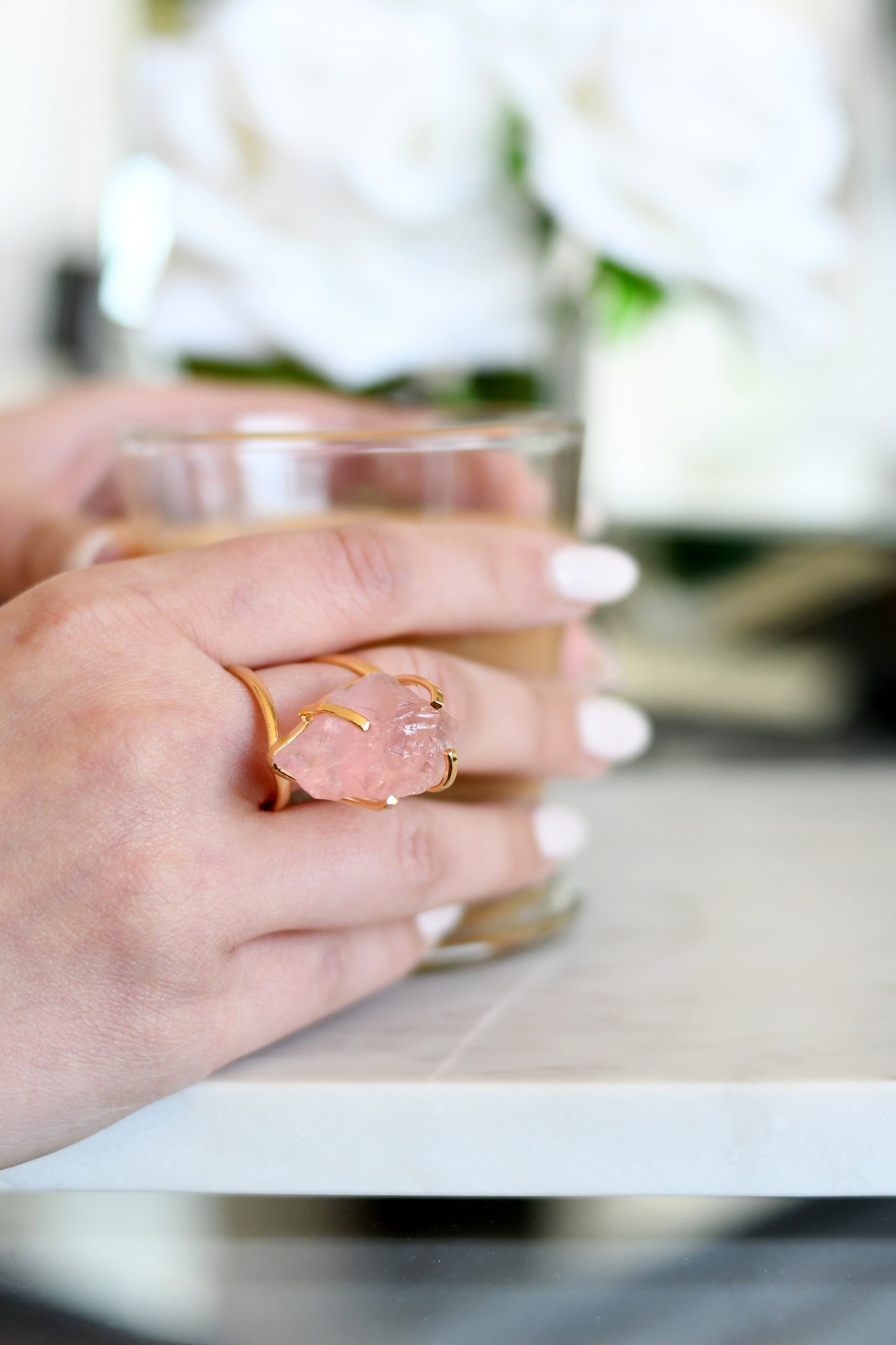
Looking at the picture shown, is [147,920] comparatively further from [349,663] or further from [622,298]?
[622,298]

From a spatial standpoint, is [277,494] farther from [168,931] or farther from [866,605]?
[866,605]

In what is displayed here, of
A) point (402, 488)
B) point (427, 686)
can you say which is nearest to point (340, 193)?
point (402, 488)

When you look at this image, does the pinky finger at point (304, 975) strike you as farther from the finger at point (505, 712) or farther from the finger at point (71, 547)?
the finger at point (71, 547)

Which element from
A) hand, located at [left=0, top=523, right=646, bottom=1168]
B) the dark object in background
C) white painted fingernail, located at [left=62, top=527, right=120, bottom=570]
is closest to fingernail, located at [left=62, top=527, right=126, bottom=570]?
white painted fingernail, located at [left=62, top=527, right=120, bottom=570]

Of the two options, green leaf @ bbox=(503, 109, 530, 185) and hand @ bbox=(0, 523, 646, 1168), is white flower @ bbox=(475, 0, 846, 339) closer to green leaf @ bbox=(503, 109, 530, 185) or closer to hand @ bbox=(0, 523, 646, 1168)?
green leaf @ bbox=(503, 109, 530, 185)

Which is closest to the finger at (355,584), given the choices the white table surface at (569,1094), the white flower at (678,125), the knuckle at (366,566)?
the knuckle at (366,566)

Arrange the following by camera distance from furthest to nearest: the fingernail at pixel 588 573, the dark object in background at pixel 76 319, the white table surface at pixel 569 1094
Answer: the dark object in background at pixel 76 319
the fingernail at pixel 588 573
the white table surface at pixel 569 1094

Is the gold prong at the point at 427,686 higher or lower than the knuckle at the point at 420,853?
higher
